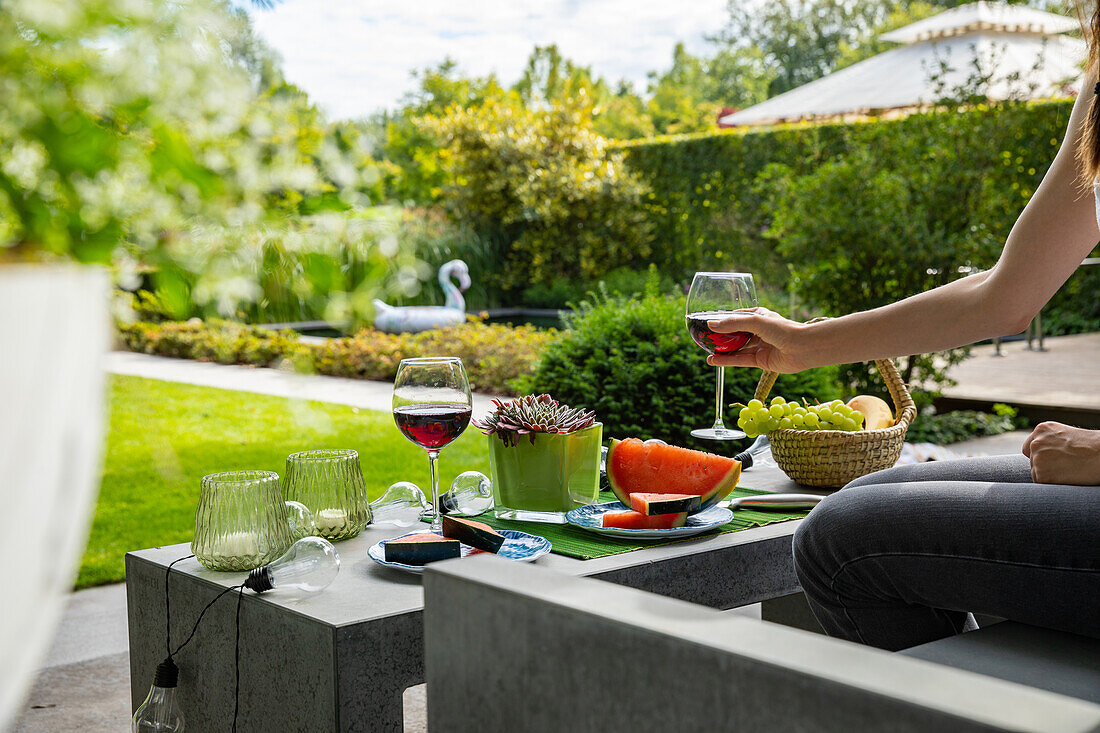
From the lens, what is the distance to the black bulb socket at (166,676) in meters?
1.47

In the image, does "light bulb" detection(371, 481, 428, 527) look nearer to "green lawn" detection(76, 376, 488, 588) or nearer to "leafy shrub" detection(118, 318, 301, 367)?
"green lawn" detection(76, 376, 488, 588)

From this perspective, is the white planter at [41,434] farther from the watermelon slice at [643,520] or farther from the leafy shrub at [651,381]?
the leafy shrub at [651,381]

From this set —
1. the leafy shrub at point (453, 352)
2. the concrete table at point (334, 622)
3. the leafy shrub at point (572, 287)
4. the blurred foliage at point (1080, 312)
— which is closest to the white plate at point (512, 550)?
the concrete table at point (334, 622)

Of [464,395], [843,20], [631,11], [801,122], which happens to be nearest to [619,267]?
[801,122]

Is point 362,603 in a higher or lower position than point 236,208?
lower

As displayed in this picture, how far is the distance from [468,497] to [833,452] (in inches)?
29.0

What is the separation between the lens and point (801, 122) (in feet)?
37.3

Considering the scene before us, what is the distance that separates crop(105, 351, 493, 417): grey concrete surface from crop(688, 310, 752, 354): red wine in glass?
415 centimetres

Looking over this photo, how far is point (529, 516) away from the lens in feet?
5.70

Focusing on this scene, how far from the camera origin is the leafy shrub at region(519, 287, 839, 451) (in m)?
3.74

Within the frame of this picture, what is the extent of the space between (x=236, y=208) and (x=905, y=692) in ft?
2.60

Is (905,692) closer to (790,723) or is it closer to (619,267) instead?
(790,723)

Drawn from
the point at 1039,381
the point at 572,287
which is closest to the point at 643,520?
the point at 1039,381

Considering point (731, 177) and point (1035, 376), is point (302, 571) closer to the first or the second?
point (1035, 376)
